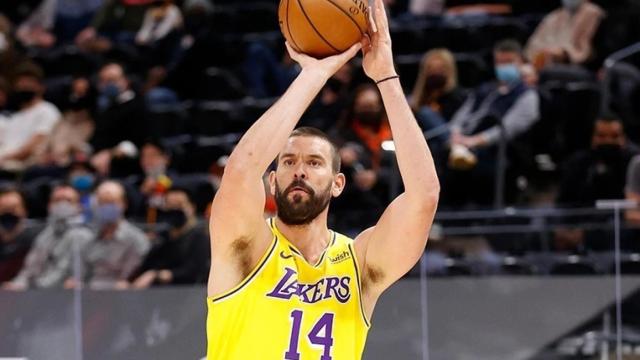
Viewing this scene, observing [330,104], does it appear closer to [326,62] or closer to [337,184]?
[337,184]

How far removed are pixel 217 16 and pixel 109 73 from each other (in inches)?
63.4

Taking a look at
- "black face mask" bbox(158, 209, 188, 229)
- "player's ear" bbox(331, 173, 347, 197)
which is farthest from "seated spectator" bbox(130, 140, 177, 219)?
"player's ear" bbox(331, 173, 347, 197)

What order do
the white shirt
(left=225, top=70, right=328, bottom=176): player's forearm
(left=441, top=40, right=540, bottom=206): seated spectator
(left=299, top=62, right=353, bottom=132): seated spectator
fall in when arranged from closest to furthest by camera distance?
(left=225, top=70, right=328, bottom=176): player's forearm → (left=441, top=40, right=540, bottom=206): seated spectator → (left=299, top=62, right=353, bottom=132): seated spectator → the white shirt

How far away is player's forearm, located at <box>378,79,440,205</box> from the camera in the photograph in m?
4.57

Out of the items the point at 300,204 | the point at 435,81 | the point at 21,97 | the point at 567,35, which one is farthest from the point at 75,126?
the point at 300,204

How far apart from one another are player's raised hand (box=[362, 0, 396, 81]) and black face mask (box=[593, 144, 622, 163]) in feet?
12.6

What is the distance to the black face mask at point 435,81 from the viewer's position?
9.53 metres

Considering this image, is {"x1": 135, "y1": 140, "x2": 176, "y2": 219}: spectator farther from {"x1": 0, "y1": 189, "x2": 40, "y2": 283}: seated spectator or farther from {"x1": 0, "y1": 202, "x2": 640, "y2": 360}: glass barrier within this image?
{"x1": 0, "y1": 202, "x2": 640, "y2": 360}: glass barrier

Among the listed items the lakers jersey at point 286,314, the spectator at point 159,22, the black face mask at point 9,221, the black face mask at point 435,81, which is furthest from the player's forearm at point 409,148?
the spectator at point 159,22

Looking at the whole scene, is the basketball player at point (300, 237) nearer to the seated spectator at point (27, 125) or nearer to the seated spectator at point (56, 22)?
the seated spectator at point (27, 125)

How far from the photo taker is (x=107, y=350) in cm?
685

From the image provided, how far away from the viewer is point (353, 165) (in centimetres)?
873

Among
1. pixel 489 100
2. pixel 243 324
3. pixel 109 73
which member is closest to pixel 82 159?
pixel 109 73

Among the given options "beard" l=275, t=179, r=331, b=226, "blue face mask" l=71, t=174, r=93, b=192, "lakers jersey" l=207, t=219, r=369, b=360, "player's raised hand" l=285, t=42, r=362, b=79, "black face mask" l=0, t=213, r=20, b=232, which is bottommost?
"blue face mask" l=71, t=174, r=93, b=192
